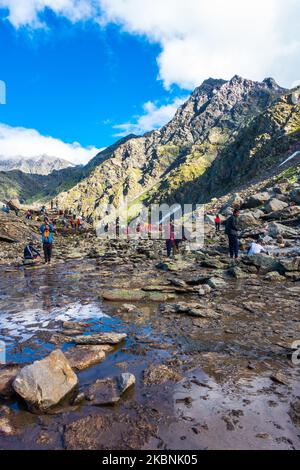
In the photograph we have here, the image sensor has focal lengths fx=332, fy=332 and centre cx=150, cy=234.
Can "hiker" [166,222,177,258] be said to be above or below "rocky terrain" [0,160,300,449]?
above

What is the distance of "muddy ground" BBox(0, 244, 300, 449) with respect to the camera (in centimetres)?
435

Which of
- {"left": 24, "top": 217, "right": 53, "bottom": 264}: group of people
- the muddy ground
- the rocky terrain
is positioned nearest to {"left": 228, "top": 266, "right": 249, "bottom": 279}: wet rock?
the rocky terrain

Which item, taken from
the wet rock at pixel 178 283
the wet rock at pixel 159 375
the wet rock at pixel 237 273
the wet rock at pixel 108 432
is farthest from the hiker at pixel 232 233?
the wet rock at pixel 108 432

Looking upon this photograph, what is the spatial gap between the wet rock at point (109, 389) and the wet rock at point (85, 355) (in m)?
0.82

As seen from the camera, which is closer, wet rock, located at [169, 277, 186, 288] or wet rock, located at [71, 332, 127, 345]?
wet rock, located at [71, 332, 127, 345]

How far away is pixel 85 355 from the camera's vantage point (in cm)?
670

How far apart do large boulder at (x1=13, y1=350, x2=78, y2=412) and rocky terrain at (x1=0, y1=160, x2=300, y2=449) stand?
15 millimetres

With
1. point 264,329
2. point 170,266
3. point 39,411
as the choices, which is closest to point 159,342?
point 264,329

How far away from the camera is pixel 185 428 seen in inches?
177

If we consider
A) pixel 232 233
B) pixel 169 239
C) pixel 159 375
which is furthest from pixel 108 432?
pixel 169 239

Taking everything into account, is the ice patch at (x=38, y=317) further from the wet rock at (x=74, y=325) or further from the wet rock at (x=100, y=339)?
the wet rock at (x=100, y=339)

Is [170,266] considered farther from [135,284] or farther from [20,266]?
[20,266]

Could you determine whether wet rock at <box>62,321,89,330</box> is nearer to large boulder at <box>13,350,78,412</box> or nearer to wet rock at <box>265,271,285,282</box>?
large boulder at <box>13,350,78,412</box>

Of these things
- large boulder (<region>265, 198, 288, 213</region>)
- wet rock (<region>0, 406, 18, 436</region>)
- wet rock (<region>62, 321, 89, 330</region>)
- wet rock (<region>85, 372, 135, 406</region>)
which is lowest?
wet rock (<region>0, 406, 18, 436</region>)
